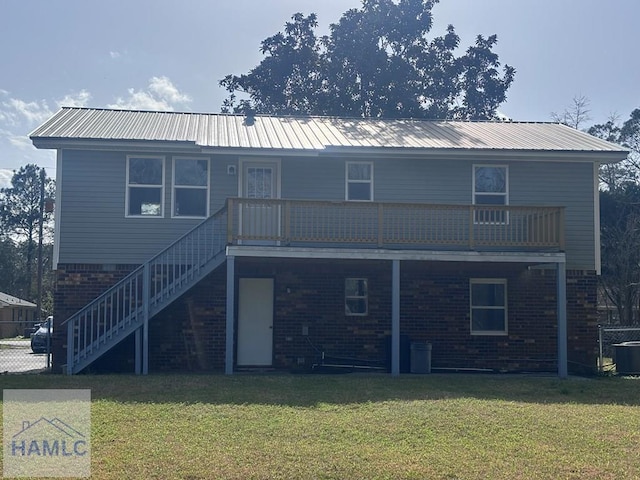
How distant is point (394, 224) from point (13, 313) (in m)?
39.5

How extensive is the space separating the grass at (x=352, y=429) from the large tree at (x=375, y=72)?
21870 millimetres

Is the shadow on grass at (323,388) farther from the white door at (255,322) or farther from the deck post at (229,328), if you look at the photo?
the white door at (255,322)

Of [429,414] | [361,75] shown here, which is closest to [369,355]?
[429,414]

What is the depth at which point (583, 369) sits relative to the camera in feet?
54.2

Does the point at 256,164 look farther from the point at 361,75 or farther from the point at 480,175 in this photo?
the point at 361,75

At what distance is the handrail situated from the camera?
14.0 m

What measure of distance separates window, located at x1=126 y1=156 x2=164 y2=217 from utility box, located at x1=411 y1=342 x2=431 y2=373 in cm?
635

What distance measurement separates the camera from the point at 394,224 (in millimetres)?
15484

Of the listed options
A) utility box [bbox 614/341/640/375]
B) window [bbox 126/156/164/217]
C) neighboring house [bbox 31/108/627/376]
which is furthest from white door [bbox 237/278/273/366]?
utility box [bbox 614/341/640/375]

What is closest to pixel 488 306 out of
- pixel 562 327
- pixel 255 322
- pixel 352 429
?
pixel 562 327

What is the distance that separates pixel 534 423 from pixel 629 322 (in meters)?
25.3

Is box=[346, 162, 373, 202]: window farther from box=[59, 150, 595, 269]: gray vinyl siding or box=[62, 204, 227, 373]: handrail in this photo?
box=[62, 204, 227, 373]: handrail

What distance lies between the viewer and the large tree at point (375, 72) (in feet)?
108

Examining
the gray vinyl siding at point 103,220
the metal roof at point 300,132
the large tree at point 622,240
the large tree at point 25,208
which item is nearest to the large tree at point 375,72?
the large tree at point 622,240
